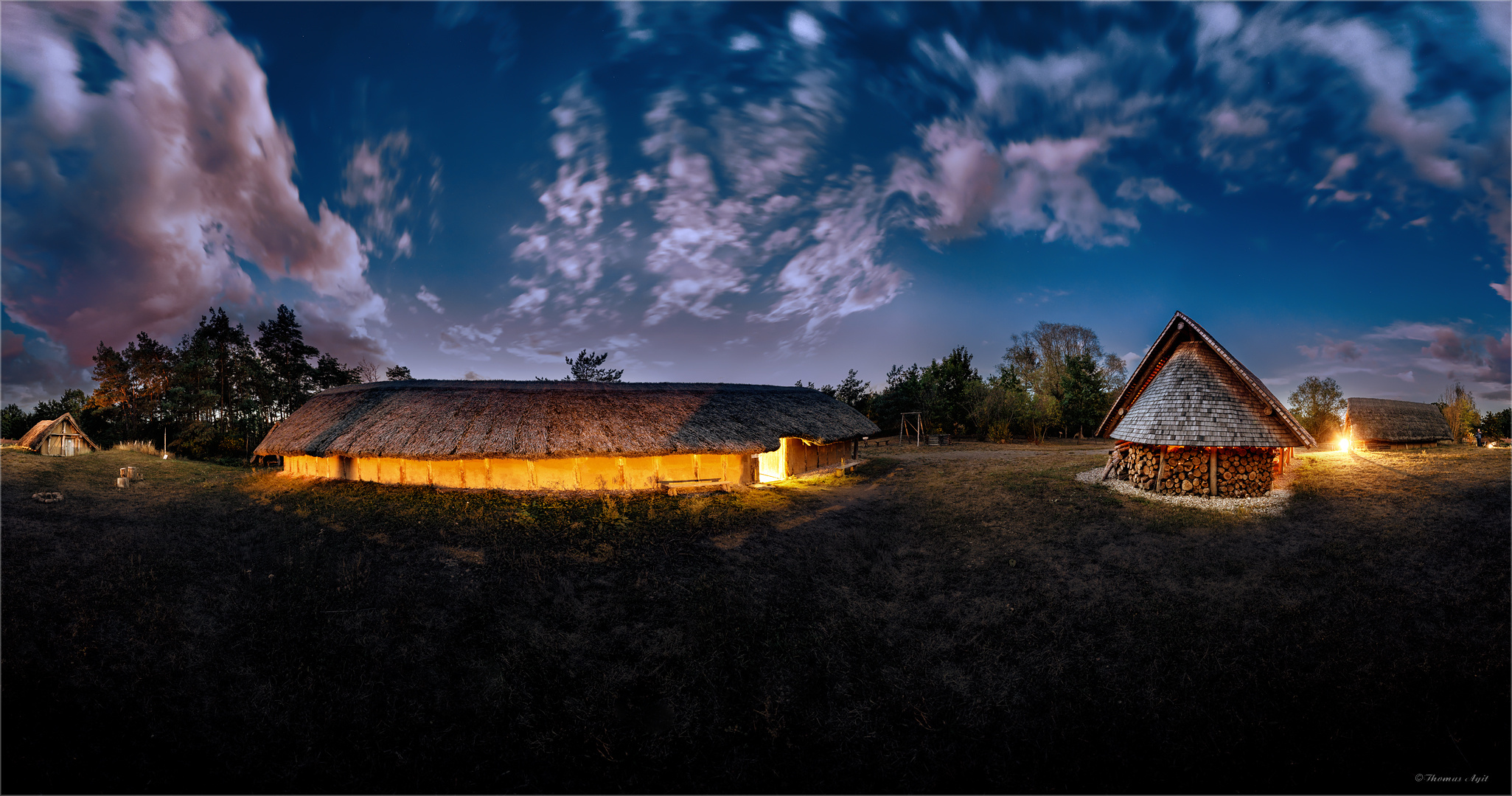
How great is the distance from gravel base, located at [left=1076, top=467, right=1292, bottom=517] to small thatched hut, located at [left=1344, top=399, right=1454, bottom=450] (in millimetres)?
14121

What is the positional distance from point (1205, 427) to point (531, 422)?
19420mm

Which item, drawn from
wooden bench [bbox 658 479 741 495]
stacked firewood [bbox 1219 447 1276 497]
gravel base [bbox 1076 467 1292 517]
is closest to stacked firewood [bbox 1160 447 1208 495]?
gravel base [bbox 1076 467 1292 517]

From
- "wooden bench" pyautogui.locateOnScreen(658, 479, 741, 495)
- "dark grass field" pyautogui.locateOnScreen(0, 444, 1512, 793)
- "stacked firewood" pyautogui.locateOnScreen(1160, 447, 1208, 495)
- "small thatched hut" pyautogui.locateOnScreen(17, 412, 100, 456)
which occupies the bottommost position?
"dark grass field" pyautogui.locateOnScreen(0, 444, 1512, 793)

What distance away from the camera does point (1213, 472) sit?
1260cm

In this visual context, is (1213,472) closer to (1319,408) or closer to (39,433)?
(1319,408)

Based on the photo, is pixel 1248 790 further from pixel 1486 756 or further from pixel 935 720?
pixel 935 720

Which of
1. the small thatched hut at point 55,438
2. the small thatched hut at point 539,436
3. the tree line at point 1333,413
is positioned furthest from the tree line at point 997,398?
the small thatched hut at point 55,438

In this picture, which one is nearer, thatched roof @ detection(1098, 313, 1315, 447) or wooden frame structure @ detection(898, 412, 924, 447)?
thatched roof @ detection(1098, 313, 1315, 447)

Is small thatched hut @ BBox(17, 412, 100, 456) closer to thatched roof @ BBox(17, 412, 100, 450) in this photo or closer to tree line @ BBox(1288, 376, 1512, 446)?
thatched roof @ BBox(17, 412, 100, 450)

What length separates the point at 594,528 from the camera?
1209 centimetres

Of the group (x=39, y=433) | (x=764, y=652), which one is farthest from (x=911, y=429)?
(x=39, y=433)

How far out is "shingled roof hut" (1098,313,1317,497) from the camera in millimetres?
12117

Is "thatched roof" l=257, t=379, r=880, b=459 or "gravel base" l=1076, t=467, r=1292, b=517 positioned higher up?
"thatched roof" l=257, t=379, r=880, b=459

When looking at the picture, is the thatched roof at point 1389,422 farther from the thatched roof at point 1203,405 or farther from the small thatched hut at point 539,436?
the small thatched hut at point 539,436
